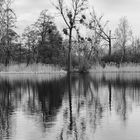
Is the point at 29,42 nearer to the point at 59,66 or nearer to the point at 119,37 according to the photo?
the point at 59,66

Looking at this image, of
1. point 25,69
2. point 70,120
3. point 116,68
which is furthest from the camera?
point 116,68

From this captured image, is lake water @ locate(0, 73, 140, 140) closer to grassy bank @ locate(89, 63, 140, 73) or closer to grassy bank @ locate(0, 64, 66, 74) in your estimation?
grassy bank @ locate(0, 64, 66, 74)

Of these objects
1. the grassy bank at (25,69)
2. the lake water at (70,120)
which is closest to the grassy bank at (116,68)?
the grassy bank at (25,69)

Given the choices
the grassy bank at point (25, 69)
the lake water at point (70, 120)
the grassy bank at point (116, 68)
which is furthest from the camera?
the grassy bank at point (116, 68)

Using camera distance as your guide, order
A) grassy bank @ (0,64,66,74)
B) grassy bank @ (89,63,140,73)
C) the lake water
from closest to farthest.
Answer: the lake water < grassy bank @ (0,64,66,74) < grassy bank @ (89,63,140,73)

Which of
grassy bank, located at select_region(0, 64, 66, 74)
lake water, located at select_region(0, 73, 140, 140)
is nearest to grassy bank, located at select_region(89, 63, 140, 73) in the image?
grassy bank, located at select_region(0, 64, 66, 74)

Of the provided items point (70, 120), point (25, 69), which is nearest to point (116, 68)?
point (25, 69)

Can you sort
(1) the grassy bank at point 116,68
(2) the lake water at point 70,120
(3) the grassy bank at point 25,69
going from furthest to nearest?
(1) the grassy bank at point 116,68 → (3) the grassy bank at point 25,69 → (2) the lake water at point 70,120

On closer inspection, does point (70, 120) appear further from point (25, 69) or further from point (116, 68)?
point (116, 68)

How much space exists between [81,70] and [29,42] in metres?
12.2

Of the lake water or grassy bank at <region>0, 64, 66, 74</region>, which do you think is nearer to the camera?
the lake water

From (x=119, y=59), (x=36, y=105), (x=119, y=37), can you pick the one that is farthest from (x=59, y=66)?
(x=36, y=105)

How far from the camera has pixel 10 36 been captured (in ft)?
164

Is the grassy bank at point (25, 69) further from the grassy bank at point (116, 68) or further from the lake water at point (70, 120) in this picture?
the lake water at point (70, 120)
